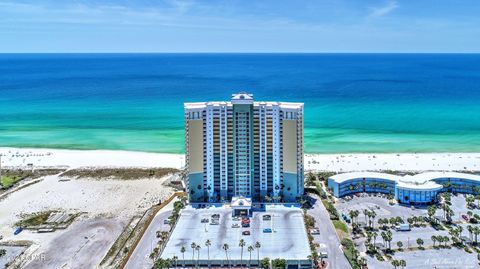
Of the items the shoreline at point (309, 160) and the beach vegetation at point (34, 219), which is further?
the shoreline at point (309, 160)

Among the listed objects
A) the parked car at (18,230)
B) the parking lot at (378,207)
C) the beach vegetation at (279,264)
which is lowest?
the beach vegetation at (279,264)

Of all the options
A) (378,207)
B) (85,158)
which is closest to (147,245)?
(378,207)

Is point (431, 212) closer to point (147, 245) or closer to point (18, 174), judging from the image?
point (147, 245)

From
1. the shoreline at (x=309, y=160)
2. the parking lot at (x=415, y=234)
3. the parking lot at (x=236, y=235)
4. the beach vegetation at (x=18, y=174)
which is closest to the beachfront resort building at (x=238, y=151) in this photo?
the parking lot at (x=236, y=235)

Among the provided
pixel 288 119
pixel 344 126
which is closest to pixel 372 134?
pixel 344 126

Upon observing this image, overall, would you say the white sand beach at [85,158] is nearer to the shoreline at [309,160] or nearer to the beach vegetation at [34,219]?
the shoreline at [309,160]

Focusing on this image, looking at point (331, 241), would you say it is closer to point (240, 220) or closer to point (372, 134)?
point (240, 220)

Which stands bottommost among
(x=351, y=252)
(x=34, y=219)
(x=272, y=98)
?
(x=351, y=252)
